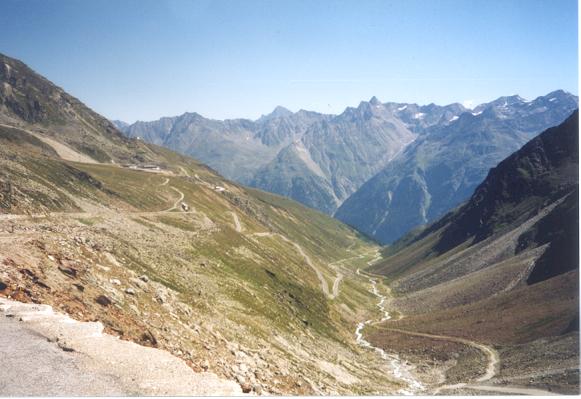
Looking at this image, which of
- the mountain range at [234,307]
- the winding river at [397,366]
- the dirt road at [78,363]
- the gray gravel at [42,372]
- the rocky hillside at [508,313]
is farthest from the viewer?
the winding river at [397,366]

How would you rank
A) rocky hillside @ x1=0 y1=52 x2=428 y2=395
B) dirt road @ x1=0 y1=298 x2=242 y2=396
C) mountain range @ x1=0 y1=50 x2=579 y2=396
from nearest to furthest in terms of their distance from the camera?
dirt road @ x1=0 y1=298 x2=242 y2=396 → mountain range @ x1=0 y1=50 x2=579 y2=396 → rocky hillside @ x1=0 y1=52 x2=428 y2=395

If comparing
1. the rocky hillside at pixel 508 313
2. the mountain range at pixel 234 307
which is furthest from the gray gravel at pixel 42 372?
the rocky hillside at pixel 508 313

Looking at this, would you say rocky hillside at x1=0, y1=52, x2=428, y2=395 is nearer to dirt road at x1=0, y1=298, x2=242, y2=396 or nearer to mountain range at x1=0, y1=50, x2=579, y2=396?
mountain range at x1=0, y1=50, x2=579, y2=396

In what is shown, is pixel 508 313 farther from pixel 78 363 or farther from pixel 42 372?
pixel 42 372

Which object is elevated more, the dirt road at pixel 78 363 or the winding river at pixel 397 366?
the dirt road at pixel 78 363

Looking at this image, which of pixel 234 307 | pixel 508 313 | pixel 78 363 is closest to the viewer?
pixel 78 363

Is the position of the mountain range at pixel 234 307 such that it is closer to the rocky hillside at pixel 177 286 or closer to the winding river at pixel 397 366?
the rocky hillside at pixel 177 286

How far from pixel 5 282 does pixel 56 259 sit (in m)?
9.38

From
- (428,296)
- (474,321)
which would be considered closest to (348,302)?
(428,296)

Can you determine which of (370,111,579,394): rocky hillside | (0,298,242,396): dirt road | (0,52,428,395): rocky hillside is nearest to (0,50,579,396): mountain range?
(0,298,242,396): dirt road

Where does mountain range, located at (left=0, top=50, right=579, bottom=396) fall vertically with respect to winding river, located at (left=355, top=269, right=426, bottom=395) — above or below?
above

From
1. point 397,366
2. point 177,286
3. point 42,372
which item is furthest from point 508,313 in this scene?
point 42,372

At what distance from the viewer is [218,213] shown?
576 ft

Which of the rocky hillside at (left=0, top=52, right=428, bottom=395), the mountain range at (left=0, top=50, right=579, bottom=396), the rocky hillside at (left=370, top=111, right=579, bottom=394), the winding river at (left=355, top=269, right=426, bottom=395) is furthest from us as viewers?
the winding river at (left=355, top=269, right=426, bottom=395)
